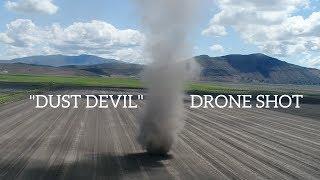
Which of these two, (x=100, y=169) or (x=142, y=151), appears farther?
(x=142, y=151)

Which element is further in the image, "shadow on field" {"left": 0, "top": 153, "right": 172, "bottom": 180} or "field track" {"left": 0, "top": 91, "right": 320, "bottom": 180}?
"field track" {"left": 0, "top": 91, "right": 320, "bottom": 180}

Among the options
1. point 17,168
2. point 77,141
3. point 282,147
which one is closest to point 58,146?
point 77,141

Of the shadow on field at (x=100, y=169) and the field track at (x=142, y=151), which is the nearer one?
the shadow on field at (x=100, y=169)

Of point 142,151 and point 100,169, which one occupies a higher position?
point 142,151

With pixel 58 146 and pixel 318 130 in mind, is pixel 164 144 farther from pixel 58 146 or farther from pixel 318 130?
pixel 318 130
